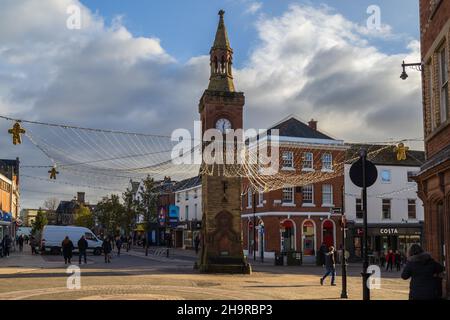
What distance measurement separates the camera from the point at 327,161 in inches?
1879

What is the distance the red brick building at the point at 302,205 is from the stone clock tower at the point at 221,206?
56.9ft

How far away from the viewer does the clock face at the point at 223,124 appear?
28.8 m

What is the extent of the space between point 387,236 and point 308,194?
28.4 ft

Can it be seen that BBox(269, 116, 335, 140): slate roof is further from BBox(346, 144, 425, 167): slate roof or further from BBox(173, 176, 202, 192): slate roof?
BBox(173, 176, 202, 192): slate roof

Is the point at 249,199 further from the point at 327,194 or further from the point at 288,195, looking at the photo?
the point at 327,194

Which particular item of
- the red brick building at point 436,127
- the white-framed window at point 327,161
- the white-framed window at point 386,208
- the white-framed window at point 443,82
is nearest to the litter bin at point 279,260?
the white-framed window at point 327,161

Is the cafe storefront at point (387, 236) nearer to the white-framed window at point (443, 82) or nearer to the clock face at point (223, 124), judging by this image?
the clock face at point (223, 124)

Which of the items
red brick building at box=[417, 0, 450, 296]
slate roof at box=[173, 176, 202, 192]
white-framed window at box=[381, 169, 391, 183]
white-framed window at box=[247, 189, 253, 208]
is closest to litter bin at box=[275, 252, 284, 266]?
white-framed window at box=[247, 189, 253, 208]

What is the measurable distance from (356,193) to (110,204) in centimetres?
4276

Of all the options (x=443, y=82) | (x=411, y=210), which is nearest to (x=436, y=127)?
(x=443, y=82)

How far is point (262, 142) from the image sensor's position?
146 feet

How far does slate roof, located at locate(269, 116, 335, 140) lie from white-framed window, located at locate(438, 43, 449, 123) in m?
32.0
